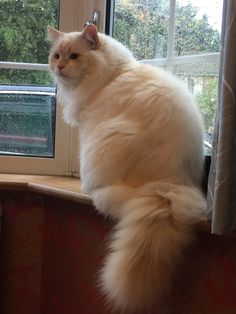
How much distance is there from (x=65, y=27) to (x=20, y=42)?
194 mm

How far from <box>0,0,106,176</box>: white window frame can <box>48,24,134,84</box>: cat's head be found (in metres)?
0.26

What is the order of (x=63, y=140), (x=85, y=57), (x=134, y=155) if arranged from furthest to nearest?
(x=63, y=140) → (x=85, y=57) → (x=134, y=155)

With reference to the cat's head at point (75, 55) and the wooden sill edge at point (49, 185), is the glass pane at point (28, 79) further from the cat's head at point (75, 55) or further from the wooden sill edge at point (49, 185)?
the cat's head at point (75, 55)

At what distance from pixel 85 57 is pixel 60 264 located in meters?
0.72

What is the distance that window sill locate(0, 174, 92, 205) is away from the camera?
4.67 ft

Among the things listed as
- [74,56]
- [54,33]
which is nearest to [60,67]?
[74,56]

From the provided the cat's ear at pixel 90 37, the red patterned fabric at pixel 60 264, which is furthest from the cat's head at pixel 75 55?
the red patterned fabric at pixel 60 264

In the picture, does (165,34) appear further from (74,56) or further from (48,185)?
(48,185)

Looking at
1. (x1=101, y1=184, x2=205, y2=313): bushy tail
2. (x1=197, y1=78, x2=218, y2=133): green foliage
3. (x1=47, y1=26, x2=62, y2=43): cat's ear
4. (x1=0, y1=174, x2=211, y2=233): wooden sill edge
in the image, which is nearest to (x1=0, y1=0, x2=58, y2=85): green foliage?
(x1=47, y1=26, x2=62, y2=43): cat's ear

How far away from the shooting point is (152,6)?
1.60 m

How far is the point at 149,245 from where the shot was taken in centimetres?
102

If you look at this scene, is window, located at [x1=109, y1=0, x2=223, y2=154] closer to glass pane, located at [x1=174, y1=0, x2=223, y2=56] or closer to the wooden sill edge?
glass pane, located at [x1=174, y1=0, x2=223, y2=56]

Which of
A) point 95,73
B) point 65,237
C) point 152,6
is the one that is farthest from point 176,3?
point 65,237

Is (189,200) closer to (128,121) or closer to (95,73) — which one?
(128,121)
